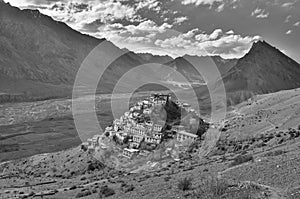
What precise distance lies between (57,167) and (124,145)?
1303 cm

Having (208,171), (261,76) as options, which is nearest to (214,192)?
(208,171)

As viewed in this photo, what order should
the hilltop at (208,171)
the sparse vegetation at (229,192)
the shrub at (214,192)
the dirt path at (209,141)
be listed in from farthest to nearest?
the dirt path at (209,141)
the hilltop at (208,171)
the shrub at (214,192)
the sparse vegetation at (229,192)

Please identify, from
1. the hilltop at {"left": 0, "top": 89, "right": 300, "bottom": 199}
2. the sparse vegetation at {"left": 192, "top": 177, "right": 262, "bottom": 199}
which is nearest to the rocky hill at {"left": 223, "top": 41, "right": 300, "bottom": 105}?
the hilltop at {"left": 0, "top": 89, "right": 300, "bottom": 199}

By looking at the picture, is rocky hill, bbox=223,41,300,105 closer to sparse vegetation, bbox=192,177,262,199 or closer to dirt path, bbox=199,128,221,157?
dirt path, bbox=199,128,221,157

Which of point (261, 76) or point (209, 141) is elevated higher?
point (261, 76)

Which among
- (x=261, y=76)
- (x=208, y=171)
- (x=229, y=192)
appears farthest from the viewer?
(x=261, y=76)

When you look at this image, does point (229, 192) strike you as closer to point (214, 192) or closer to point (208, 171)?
point (214, 192)

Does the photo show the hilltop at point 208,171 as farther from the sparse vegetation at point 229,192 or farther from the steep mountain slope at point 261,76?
the steep mountain slope at point 261,76

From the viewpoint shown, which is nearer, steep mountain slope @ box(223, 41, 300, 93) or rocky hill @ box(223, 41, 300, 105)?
rocky hill @ box(223, 41, 300, 105)

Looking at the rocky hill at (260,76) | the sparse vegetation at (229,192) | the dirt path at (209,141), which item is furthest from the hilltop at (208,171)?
the rocky hill at (260,76)

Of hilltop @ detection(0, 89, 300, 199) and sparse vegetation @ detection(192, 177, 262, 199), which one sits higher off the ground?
sparse vegetation @ detection(192, 177, 262, 199)

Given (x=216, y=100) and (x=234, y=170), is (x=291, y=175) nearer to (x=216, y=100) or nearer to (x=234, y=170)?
(x=234, y=170)

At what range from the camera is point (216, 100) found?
130125 millimetres

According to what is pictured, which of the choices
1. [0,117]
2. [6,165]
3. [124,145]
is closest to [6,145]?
[6,165]
